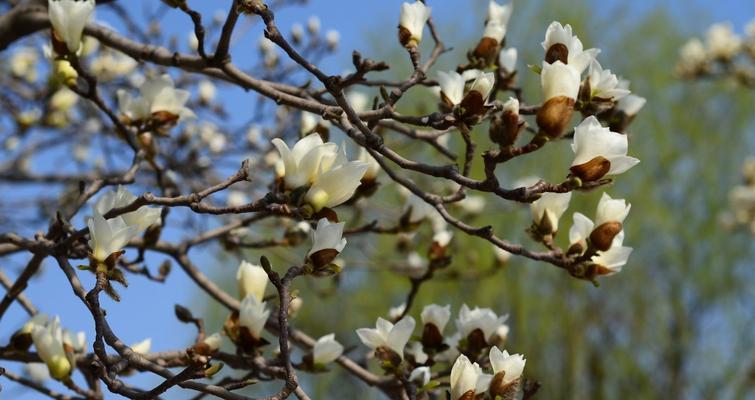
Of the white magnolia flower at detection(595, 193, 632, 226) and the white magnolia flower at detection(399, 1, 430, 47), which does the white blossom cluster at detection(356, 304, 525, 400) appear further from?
the white magnolia flower at detection(399, 1, 430, 47)

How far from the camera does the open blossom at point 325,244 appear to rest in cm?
A: 104

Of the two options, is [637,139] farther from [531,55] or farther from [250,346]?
[250,346]

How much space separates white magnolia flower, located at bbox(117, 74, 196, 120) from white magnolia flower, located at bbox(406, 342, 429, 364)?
53 cm

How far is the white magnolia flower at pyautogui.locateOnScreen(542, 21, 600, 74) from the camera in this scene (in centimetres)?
113

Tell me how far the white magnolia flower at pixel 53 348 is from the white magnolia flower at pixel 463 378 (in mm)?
568

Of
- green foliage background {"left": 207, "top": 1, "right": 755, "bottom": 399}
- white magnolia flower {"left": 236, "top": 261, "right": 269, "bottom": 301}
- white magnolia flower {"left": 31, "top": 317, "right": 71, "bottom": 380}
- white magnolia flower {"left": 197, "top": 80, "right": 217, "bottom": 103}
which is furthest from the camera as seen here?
green foliage background {"left": 207, "top": 1, "right": 755, "bottom": 399}

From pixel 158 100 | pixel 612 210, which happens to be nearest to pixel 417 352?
pixel 612 210

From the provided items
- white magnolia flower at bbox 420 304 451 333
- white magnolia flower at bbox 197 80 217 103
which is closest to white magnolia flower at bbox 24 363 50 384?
white magnolia flower at bbox 420 304 451 333

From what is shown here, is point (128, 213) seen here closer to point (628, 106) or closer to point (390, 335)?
point (390, 335)

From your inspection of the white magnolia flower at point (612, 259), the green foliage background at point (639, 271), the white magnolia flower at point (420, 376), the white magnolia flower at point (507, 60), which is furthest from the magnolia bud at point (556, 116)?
the green foliage background at point (639, 271)

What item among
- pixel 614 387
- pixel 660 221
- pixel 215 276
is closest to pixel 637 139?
pixel 660 221

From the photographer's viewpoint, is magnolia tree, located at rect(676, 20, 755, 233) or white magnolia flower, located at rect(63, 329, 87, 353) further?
magnolia tree, located at rect(676, 20, 755, 233)

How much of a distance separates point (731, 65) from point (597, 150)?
3.50 metres

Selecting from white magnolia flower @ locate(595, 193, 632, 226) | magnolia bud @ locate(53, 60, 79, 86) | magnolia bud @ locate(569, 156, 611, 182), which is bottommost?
magnolia bud @ locate(569, 156, 611, 182)
